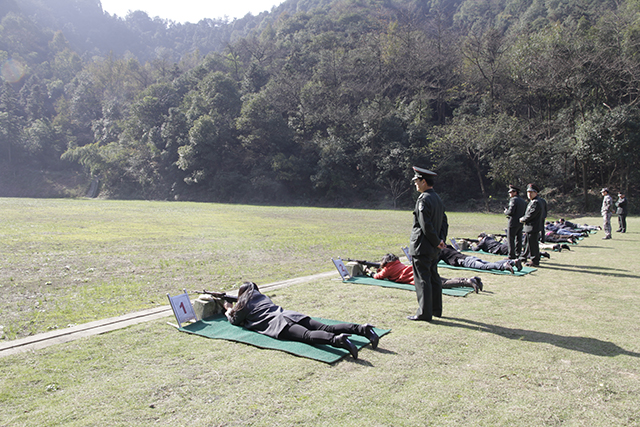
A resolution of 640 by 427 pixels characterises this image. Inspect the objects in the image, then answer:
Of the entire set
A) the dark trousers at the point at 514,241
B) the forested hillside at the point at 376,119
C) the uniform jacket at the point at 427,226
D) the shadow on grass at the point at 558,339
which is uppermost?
the forested hillside at the point at 376,119

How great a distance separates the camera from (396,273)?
287 inches

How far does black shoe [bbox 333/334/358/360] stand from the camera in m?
3.80

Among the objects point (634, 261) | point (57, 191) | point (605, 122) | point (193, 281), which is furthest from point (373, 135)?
point (57, 191)

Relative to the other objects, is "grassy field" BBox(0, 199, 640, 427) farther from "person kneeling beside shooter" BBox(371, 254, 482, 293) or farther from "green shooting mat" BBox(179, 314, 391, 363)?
"person kneeling beside shooter" BBox(371, 254, 482, 293)

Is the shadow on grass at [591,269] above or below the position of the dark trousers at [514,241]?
below

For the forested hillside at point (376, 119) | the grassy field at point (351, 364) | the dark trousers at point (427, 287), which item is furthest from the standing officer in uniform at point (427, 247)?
the forested hillside at point (376, 119)

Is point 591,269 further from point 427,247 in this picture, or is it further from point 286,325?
point 286,325

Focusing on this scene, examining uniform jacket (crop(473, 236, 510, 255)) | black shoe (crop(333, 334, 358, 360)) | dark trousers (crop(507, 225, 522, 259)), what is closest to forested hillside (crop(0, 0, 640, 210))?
uniform jacket (crop(473, 236, 510, 255))

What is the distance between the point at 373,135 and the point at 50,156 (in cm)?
6102

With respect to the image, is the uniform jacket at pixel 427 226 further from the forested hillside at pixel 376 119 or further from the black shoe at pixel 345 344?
the forested hillside at pixel 376 119

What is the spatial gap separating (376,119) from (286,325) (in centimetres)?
3802

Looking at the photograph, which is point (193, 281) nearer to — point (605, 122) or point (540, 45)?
point (605, 122)

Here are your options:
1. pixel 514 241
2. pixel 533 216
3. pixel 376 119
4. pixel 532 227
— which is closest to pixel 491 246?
pixel 514 241

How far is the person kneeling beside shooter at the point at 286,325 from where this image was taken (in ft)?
13.2
